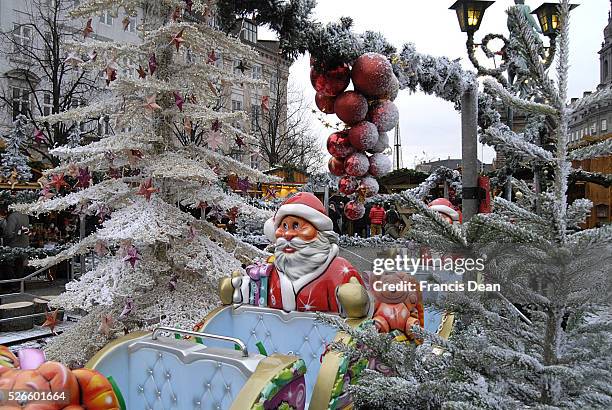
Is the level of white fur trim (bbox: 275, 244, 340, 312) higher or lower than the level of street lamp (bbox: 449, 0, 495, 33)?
lower

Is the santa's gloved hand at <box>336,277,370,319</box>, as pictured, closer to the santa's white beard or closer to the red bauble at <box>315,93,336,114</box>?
the santa's white beard

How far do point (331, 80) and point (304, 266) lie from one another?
2.10m

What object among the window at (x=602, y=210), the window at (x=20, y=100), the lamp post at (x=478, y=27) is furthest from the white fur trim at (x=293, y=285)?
the window at (x=20, y=100)

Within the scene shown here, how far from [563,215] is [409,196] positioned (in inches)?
15.6

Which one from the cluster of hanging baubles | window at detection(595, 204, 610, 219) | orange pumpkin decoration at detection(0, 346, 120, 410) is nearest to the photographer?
orange pumpkin decoration at detection(0, 346, 120, 410)

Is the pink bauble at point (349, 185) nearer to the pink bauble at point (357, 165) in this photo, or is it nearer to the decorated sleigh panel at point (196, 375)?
the pink bauble at point (357, 165)

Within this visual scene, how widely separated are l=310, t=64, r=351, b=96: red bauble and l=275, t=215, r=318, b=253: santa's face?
163 centimetres

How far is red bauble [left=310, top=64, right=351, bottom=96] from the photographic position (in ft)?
17.2

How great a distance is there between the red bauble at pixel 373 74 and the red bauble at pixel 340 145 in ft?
2.65

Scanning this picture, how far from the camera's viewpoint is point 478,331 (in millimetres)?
1667

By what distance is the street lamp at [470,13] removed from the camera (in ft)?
17.2

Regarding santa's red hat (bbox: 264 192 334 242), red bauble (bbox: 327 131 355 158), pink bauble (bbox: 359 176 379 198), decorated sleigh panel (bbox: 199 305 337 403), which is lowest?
decorated sleigh panel (bbox: 199 305 337 403)

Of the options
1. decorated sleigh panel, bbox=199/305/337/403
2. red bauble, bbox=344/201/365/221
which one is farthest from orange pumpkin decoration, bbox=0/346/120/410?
red bauble, bbox=344/201/365/221

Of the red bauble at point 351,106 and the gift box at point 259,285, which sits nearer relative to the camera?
the gift box at point 259,285
